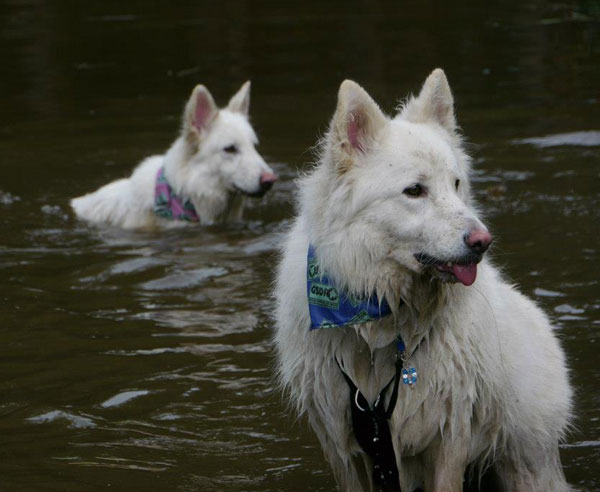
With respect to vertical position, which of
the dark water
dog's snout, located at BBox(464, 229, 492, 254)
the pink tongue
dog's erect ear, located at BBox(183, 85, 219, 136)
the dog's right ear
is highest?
the dog's right ear

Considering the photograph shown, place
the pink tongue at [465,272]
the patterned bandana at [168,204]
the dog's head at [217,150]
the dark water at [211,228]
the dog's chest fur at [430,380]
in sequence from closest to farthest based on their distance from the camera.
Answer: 1. the pink tongue at [465,272]
2. the dog's chest fur at [430,380]
3. the dark water at [211,228]
4. the dog's head at [217,150]
5. the patterned bandana at [168,204]

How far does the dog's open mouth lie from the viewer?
14.2ft

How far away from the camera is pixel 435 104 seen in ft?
15.9

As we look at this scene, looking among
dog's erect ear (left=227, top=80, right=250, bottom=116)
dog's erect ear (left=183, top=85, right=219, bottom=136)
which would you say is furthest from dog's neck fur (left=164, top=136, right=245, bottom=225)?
dog's erect ear (left=227, top=80, right=250, bottom=116)

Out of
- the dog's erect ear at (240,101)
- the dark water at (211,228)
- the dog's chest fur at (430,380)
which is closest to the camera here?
the dog's chest fur at (430,380)

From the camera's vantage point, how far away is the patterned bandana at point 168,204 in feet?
36.2

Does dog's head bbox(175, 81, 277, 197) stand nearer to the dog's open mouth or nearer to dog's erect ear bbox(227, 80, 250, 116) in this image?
dog's erect ear bbox(227, 80, 250, 116)

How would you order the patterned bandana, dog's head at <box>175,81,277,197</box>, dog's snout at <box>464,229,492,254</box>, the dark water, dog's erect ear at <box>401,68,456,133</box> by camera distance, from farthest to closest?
the patterned bandana → dog's head at <box>175,81,277,197</box> → the dark water → dog's erect ear at <box>401,68,456,133</box> → dog's snout at <box>464,229,492,254</box>

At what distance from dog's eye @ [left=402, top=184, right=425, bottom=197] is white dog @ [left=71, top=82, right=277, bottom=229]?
6.38 m

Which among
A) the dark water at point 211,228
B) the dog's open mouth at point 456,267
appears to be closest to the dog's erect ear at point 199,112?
the dark water at point 211,228

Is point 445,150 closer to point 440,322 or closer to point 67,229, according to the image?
point 440,322

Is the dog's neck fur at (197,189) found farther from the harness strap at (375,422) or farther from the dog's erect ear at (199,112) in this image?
the harness strap at (375,422)

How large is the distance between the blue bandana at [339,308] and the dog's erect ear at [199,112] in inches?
254

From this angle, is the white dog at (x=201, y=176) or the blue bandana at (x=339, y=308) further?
the white dog at (x=201, y=176)
